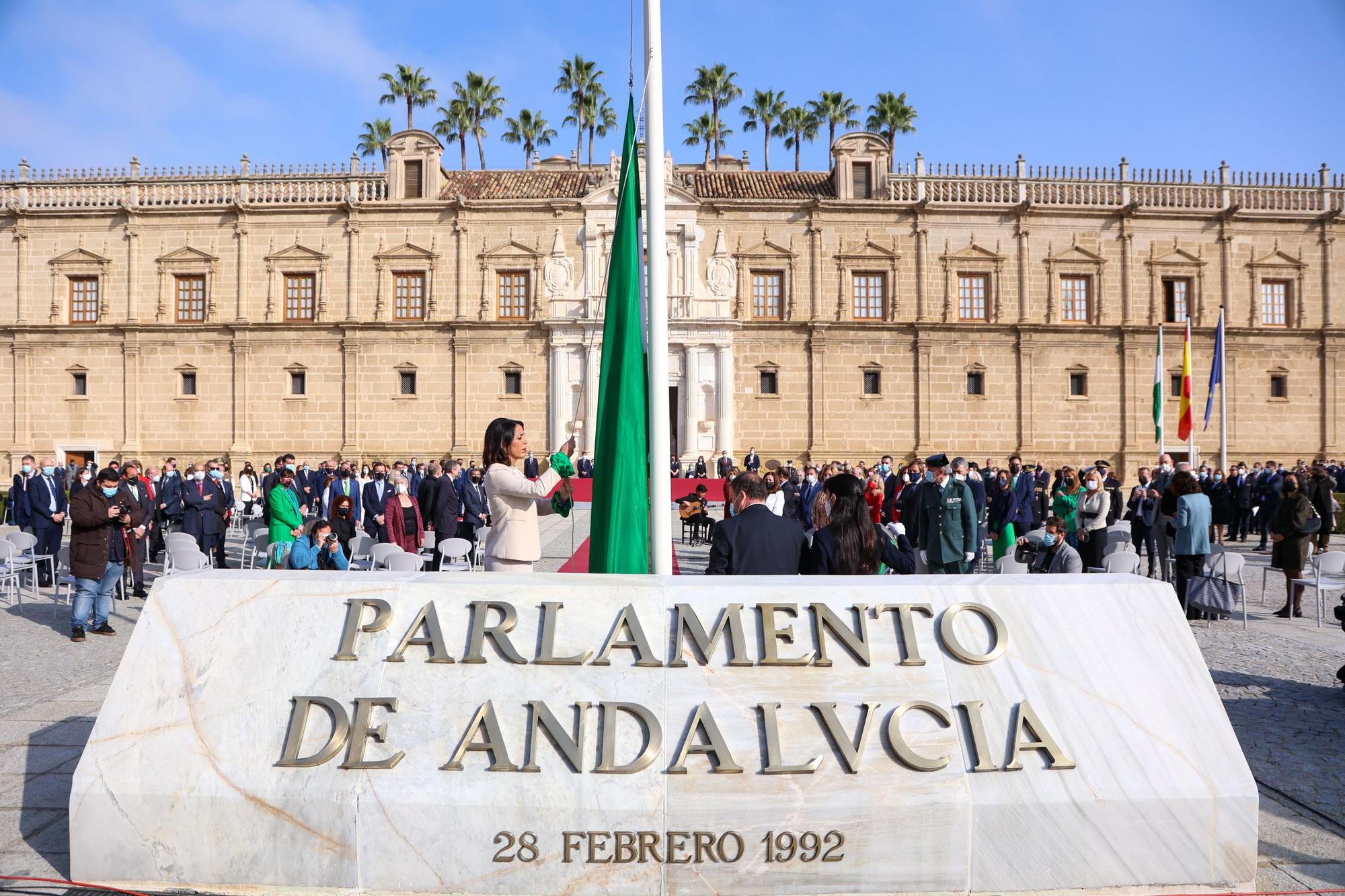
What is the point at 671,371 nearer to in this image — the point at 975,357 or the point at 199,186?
the point at 975,357

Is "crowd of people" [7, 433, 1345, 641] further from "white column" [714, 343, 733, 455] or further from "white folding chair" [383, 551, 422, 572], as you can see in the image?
"white column" [714, 343, 733, 455]

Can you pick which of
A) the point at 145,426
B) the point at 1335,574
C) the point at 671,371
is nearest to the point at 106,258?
the point at 145,426

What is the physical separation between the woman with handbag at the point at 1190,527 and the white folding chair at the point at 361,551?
348 inches

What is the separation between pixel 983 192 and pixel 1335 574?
23.3m

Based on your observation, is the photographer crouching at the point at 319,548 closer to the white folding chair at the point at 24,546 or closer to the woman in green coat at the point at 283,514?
the woman in green coat at the point at 283,514

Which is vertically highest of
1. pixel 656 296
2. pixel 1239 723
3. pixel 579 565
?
pixel 656 296

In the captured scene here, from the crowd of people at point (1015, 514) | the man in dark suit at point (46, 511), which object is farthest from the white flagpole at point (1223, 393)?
the man in dark suit at point (46, 511)

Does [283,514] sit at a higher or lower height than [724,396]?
lower

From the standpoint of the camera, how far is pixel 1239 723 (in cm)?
545

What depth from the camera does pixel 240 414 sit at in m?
30.2

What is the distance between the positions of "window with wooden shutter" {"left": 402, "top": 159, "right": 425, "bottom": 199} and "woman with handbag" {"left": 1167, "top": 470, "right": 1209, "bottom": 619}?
27.3m

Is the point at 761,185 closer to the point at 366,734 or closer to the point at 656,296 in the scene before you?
the point at 656,296

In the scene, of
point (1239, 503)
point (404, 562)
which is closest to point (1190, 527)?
point (404, 562)

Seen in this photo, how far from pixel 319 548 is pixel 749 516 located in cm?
616
